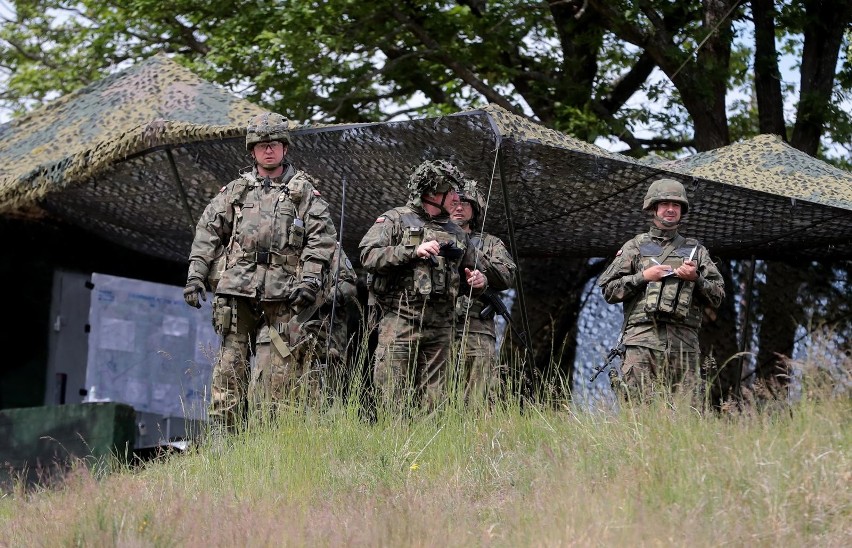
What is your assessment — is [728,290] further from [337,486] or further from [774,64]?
[337,486]

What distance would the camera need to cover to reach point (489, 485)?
6.62 m

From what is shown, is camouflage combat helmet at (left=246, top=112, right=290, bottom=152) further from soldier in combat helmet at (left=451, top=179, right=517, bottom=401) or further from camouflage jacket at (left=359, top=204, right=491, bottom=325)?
soldier in combat helmet at (left=451, top=179, right=517, bottom=401)

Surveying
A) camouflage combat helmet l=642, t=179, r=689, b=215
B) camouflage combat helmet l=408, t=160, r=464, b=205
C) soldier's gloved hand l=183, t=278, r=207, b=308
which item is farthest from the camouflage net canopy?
soldier's gloved hand l=183, t=278, r=207, b=308

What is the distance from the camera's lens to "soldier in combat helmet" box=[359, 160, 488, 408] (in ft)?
28.8

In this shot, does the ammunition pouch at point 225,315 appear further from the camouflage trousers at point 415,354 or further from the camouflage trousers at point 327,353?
the camouflage trousers at point 415,354

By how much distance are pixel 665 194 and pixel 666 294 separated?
0.62 meters

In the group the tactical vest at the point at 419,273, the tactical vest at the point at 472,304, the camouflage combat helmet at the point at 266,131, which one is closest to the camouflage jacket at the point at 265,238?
the camouflage combat helmet at the point at 266,131

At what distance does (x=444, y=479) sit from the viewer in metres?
6.73

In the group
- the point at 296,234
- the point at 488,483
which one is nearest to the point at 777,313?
the point at 296,234

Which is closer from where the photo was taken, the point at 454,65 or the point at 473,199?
the point at 473,199

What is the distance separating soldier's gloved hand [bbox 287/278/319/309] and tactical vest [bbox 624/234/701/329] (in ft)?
6.73

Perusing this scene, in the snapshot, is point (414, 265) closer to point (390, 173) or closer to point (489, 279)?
point (489, 279)

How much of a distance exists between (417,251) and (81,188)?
3325mm

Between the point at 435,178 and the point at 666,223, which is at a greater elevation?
the point at 435,178
